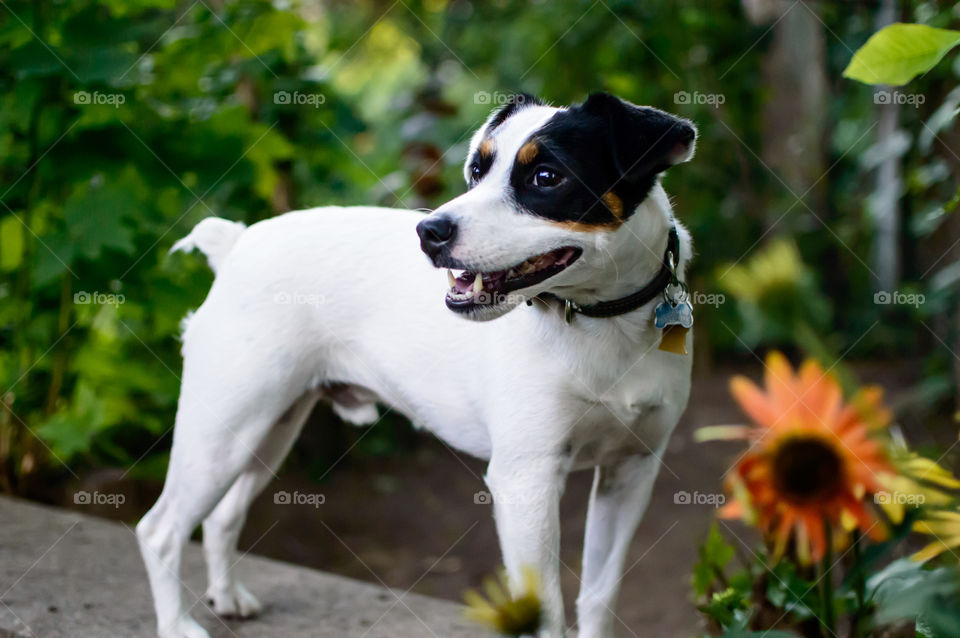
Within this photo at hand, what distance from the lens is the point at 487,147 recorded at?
2.26 metres

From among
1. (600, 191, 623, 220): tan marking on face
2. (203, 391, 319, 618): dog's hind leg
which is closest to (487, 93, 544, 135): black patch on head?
(600, 191, 623, 220): tan marking on face

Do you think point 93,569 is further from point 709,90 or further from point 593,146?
point 709,90

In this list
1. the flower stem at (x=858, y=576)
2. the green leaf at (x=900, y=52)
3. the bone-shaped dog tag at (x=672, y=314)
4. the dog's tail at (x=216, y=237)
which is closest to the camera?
the flower stem at (x=858, y=576)

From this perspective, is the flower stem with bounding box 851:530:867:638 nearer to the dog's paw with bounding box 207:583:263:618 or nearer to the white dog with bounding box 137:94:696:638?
the white dog with bounding box 137:94:696:638

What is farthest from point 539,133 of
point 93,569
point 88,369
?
point 88,369

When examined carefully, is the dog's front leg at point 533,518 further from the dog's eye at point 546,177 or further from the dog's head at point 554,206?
the dog's eye at point 546,177

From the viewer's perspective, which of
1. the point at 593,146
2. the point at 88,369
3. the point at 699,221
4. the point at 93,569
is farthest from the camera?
the point at 699,221

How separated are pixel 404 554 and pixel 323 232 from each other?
2.56 m

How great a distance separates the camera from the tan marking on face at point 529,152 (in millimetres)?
2137

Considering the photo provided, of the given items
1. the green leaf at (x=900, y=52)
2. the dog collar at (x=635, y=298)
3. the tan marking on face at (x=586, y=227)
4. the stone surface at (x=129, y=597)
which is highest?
the green leaf at (x=900, y=52)

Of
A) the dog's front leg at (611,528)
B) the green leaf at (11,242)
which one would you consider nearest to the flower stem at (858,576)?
the dog's front leg at (611,528)

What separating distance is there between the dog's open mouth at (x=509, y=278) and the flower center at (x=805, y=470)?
3.34ft

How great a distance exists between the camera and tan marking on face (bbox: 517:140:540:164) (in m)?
2.14

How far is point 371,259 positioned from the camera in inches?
105
